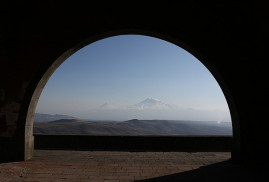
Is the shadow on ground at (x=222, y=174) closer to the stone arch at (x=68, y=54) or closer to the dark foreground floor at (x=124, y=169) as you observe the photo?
the dark foreground floor at (x=124, y=169)

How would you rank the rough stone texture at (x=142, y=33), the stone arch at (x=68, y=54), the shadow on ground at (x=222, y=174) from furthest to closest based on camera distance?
the stone arch at (x=68, y=54) → the rough stone texture at (x=142, y=33) → the shadow on ground at (x=222, y=174)

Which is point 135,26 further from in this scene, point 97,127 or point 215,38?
point 97,127

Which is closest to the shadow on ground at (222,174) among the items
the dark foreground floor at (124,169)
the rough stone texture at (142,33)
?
the dark foreground floor at (124,169)

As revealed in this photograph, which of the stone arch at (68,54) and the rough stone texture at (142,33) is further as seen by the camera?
the stone arch at (68,54)

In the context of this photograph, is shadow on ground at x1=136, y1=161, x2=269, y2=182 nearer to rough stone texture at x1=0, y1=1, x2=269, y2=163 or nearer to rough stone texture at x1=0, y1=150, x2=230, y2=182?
rough stone texture at x1=0, y1=150, x2=230, y2=182

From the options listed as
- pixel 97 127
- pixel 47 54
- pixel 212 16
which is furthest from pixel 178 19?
pixel 97 127

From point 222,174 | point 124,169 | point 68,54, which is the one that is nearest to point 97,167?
point 124,169

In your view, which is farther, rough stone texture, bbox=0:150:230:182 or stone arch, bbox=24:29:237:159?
stone arch, bbox=24:29:237:159

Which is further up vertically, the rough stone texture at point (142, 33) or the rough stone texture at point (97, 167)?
the rough stone texture at point (142, 33)

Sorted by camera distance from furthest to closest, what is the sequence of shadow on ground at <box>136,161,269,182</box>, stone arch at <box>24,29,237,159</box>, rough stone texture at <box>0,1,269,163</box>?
stone arch at <box>24,29,237,159</box>, rough stone texture at <box>0,1,269,163</box>, shadow on ground at <box>136,161,269,182</box>

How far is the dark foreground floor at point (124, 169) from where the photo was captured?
362cm

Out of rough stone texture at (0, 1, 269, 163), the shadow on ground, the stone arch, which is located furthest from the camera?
the stone arch

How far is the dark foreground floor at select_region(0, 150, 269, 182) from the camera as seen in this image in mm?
3615

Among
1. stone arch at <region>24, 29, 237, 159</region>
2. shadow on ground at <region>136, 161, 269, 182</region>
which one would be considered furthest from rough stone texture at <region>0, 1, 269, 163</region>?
shadow on ground at <region>136, 161, 269, 182</region>
